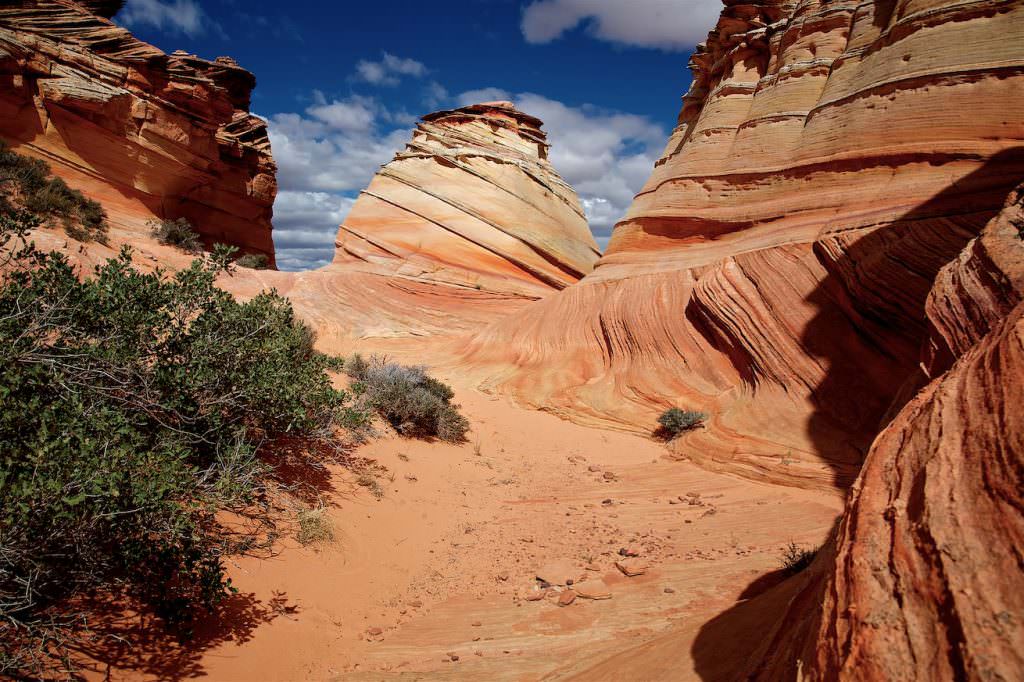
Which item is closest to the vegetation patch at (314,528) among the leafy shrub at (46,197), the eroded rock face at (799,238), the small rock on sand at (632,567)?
the small rock on sand at (632,567)

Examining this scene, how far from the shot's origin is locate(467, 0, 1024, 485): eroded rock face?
6762 mm

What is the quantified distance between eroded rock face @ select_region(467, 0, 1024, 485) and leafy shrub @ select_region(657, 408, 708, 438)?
311 mm

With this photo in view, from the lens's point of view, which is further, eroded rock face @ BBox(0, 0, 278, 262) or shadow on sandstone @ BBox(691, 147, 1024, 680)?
eroded rock face @ BBox(0, 0, 278, 262)

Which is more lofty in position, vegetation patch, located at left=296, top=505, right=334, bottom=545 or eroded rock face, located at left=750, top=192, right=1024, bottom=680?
eroded rock face, located at left=750, top=192, right=1024, bottom=680

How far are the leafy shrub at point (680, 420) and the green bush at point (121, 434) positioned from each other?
515 centimetres

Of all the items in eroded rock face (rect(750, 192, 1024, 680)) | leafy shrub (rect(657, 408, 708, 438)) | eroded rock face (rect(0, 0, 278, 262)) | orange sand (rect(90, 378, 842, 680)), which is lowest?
orange sand (rect(90, 378, 842, 680))

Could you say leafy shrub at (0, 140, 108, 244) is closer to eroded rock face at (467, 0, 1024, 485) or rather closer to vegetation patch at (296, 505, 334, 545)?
eroded rock face at (467, 0, 1024, 485)

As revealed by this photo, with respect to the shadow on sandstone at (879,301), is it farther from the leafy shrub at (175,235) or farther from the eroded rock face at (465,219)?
the leafy shrub at (175,235)

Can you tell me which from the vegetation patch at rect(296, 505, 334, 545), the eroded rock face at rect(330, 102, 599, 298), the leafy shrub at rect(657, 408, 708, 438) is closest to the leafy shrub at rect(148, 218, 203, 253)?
the eroded rock face at rect(330, 102, 599, 298)

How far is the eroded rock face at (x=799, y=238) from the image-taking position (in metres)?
6.76

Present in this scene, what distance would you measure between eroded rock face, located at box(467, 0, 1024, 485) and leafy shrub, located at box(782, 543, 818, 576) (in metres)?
1.18

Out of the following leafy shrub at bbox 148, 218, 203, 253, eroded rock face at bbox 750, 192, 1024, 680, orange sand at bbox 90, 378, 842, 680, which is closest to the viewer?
eroded rock face at bbox 750, 192, 1024, 680

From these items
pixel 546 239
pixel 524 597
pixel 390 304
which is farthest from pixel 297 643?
pixel 546 239

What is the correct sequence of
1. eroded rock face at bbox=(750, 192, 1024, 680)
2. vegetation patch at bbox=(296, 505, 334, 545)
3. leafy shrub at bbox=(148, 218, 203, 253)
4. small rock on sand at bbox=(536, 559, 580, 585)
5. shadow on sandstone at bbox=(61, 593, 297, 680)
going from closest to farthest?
eroded rock face at bbox=(750, 192, 1024, 680)
shadow on sandstone at bbox=(61, 593, 297, 680)
small rock on sand at bbox=(536, 559, 580, 585)
vegetation patch at bbox=(296, 505, 334, 545)
leafy shrub at bbox=(148, 218, 203, 253)
